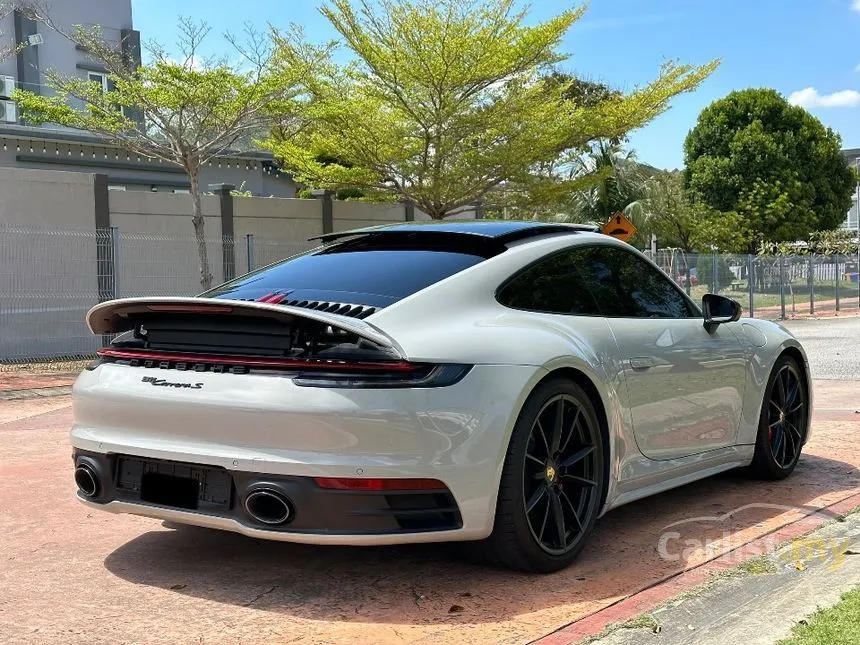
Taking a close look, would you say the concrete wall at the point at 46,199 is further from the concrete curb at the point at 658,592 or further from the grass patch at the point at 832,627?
the grass patch at the point at 832,627

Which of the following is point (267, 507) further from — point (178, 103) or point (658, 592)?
point (178, 103)

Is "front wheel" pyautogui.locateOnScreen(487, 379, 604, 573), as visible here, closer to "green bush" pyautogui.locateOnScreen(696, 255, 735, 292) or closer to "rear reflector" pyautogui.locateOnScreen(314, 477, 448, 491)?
"rear reflector" pyautogui.locateOnScreen(314, 477, 448, 491)

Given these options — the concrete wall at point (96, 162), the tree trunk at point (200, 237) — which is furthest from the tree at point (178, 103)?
the concrete wall at point (96, 162)

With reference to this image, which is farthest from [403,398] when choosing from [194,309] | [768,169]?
[768,169]

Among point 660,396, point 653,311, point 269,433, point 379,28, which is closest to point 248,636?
point 269,433

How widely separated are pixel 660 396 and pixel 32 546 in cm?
304

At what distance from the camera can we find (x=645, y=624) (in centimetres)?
338

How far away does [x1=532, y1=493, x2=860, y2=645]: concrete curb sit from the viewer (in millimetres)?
3328

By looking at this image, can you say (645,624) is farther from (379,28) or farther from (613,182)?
(613,182)

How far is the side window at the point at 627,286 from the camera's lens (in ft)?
15.5

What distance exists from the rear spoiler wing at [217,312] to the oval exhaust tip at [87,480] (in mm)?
633

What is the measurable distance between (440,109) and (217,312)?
1837 cm

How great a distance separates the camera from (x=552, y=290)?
444 cm

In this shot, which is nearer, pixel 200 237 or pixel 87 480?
pixel 87 480
